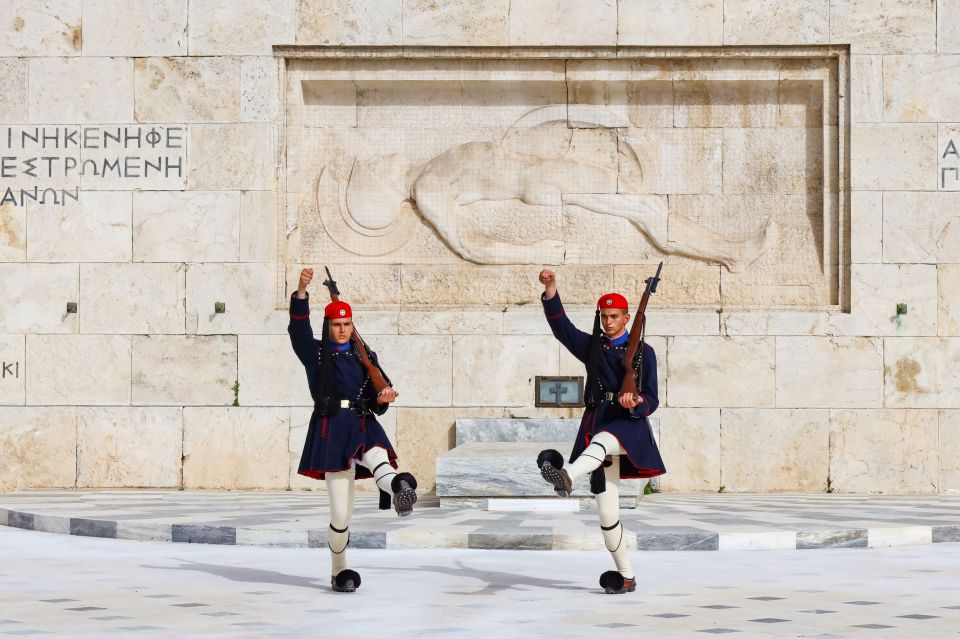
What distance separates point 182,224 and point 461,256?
8.93 feet

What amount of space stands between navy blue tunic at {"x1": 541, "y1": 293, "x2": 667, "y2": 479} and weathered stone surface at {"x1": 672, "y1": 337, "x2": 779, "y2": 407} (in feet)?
20.2

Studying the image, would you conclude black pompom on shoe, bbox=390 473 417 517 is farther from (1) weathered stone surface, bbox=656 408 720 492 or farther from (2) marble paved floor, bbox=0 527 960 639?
(1) weathered stone surface, bbox=656 408 720 492

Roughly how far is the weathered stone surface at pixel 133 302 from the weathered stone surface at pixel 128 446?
80 centimetres

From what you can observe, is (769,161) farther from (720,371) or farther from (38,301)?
(38,301)

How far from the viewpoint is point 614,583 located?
24.8 feet

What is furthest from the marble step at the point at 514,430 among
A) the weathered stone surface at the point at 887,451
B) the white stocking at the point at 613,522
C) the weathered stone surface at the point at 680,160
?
the white stocking at the point at 613,522

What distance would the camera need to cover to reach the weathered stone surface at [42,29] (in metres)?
14.4

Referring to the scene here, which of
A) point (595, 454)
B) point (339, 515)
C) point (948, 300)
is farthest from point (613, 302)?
→ point (948, 300)

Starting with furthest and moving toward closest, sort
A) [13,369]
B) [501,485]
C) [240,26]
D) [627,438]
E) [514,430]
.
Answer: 1. [240,26]
2. [13,369]
3. [514,430]
4. [501,485]
5. [627,438]

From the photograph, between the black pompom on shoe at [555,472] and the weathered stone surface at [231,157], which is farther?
the weathered stone surface at [231,157]

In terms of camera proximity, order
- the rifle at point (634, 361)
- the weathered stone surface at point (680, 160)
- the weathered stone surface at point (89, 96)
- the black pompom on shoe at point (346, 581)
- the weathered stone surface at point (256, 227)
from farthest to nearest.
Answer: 1. the weathered stone surface at point (680, 160)
2. the weathered stone surface at point (89, 96)
3. the weathered stone surface at point (256, 227)
4. the rifle at point (634, 361)
5. the black pompom on shoe at point (346, 581)

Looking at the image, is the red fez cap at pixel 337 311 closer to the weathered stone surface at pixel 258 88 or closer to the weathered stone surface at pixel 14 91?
the weathered stone surface at pixel 258 88

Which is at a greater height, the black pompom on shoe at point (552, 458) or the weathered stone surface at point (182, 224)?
the weathered stone surface at point (182, 224)

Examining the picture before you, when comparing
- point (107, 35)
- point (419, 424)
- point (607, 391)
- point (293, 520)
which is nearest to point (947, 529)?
point (607, 391)
